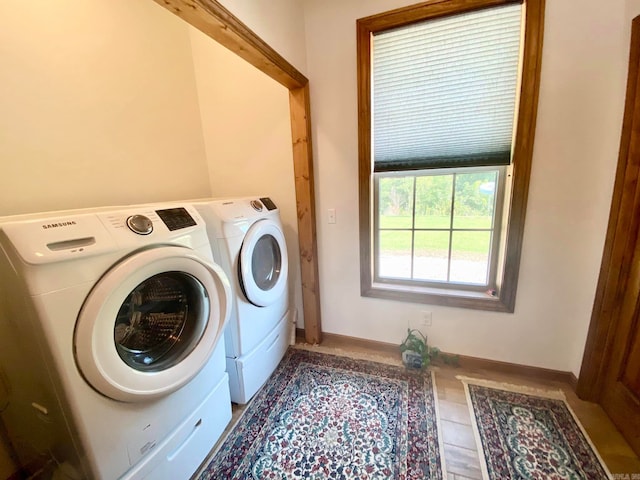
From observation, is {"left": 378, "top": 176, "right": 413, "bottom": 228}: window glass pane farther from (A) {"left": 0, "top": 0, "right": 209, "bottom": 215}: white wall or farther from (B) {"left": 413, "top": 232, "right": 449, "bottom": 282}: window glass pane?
(A) {"left": 0, "top": 0, "right": 209, "bottom": 215}: white wall

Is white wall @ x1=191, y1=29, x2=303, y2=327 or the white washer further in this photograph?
white wall @ x1=191, y1=29, x2=303, y2=327

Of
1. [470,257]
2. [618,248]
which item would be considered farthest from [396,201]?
[618,248]

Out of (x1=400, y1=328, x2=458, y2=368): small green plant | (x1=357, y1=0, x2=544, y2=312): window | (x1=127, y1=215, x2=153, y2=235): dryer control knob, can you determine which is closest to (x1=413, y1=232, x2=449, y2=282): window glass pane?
(x1=357, y1=0, x2=544, y2=312): window

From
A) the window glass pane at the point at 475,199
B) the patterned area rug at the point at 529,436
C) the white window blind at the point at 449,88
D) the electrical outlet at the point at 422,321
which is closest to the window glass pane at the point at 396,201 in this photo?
the white window blind at the point at 449,88

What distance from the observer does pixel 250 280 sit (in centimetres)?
136

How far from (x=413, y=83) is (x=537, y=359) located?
1.81 meters

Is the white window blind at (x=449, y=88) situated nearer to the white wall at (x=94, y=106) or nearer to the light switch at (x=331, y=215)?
the light switch at (x=331, y=215)

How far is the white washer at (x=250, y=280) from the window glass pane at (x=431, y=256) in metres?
0.91

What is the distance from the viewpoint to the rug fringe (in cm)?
145

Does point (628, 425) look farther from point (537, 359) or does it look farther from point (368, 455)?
→ point (368, 455)

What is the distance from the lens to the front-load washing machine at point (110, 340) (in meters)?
0.68

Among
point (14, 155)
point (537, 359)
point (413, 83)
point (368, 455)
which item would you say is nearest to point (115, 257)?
point (14, 155)

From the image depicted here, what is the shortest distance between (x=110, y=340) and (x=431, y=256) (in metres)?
1.70

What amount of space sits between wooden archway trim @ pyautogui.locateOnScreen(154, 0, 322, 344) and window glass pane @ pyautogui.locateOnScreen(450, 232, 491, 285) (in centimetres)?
94
